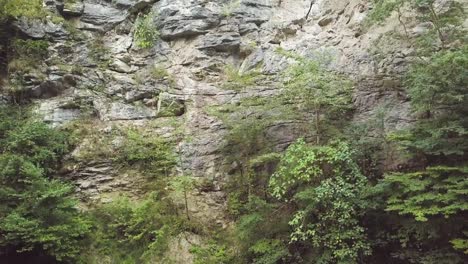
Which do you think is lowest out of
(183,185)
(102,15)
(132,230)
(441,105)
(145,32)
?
(132,230)

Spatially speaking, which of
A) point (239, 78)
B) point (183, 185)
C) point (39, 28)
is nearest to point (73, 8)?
point (39, 28)

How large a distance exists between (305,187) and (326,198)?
2.00ft

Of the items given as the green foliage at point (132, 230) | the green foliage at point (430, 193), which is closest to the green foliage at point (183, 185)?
the green foliage at point (132, 230)

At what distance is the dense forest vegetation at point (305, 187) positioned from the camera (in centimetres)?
660

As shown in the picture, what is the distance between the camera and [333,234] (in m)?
6.85

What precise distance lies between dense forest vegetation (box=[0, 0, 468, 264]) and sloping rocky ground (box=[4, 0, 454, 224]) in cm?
47

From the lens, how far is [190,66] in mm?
11883

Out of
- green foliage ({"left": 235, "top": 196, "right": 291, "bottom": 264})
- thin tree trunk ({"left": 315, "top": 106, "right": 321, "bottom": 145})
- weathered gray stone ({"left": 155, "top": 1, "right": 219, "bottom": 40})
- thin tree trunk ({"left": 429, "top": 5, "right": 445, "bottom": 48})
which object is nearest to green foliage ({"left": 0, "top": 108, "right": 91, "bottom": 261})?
green foliage ({"left": 235, "top": 196, "right": 291, "bottom": 264})

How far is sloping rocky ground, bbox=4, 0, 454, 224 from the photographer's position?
364 inches

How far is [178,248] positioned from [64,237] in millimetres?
2129

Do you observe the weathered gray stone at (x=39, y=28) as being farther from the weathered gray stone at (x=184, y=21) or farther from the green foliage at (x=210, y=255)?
the green foliage at (x=210, y=255)

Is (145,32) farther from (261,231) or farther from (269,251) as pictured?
(269,251)

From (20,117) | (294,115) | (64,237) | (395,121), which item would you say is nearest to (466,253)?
(395,121)

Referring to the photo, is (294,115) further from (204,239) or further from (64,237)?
(64,237)
